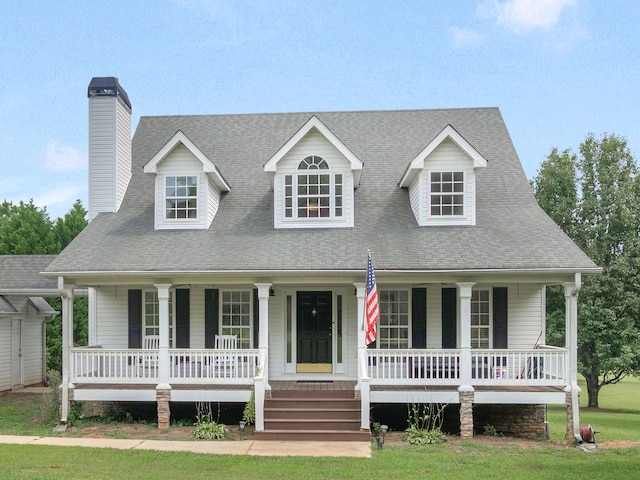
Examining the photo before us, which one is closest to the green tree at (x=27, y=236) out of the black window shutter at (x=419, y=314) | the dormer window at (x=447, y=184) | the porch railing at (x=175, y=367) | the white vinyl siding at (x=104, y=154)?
the white vinyl siding at (x=104, y=154)

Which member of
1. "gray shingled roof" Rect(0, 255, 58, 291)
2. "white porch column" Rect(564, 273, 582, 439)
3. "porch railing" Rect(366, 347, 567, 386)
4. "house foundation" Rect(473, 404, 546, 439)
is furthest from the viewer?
"gray shingled roof" Rect(0, 255, 58, 291)

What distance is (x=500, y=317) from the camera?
15.3 metres

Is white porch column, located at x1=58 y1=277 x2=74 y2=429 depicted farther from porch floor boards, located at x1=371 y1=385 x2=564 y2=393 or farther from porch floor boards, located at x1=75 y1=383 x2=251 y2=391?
porch floor boards, located at x1=371 y1=385 x2=564 y2=393

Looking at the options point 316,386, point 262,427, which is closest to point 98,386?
point 262,427

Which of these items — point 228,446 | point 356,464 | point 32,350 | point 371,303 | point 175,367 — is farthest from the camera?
point 32,350

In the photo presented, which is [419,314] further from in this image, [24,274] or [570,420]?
[24,274]

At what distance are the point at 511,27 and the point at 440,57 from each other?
2.91 metres

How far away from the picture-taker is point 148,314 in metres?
15.9

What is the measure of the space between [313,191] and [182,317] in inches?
182

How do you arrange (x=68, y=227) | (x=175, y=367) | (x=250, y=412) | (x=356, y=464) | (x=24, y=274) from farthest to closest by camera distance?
1. (x=68, y=227)
2. (x=24, y=274)
3. (x=175, y=367)
4. (x=250, y=412)
5. (x=356, y=464)

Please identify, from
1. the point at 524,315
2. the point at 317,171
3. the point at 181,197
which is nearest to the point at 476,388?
the point at 524,315

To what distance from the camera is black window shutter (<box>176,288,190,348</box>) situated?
51.4ft

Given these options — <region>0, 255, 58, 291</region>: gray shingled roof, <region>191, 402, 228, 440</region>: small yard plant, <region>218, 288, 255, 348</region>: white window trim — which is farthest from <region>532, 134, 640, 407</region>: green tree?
Result: <region>0, 255, 58, 291</region>: gray shingled roof

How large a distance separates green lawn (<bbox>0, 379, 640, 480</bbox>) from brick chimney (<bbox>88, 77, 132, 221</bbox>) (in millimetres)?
7171
